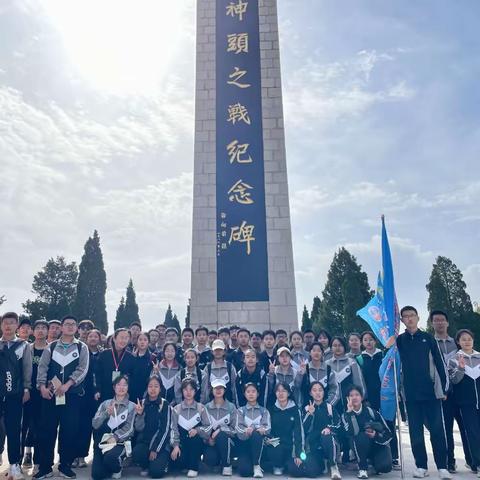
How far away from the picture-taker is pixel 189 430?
16.0 ft

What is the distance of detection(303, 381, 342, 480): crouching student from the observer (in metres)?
4.68

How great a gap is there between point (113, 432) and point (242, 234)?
18.8 ft

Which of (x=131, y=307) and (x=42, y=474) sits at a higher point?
(x=131, y=307)

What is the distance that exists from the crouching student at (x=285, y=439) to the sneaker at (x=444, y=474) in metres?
1.30

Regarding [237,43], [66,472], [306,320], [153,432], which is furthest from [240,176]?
[306,320]

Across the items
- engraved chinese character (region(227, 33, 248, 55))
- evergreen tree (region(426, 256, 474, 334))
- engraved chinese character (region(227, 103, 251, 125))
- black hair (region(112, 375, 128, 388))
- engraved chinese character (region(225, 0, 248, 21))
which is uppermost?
engraved chinese character (region(225, 0, 248, 21))

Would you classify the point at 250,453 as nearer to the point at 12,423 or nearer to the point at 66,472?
the point at 66,472

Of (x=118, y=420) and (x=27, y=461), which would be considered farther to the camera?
(x=27, y=461)

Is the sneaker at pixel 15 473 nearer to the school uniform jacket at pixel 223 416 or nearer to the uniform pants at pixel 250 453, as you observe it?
the school uniform jacket at pixel 223 416

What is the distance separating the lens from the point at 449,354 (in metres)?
5.30

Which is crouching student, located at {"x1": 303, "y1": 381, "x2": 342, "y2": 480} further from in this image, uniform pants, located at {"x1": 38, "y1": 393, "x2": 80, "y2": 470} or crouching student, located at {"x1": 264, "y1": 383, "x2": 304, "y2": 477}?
uniform pants, located at {"x1": 38, "y1": 393, "x2": 80, "y2": 470}

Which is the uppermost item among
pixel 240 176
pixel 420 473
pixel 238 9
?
pixel 238 9

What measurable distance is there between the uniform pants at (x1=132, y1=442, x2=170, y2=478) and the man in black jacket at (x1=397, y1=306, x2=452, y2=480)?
265 cm

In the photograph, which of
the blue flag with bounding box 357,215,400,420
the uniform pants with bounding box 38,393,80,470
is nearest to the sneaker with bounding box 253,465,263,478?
the blue flag with bounding box 357,215,400,420
